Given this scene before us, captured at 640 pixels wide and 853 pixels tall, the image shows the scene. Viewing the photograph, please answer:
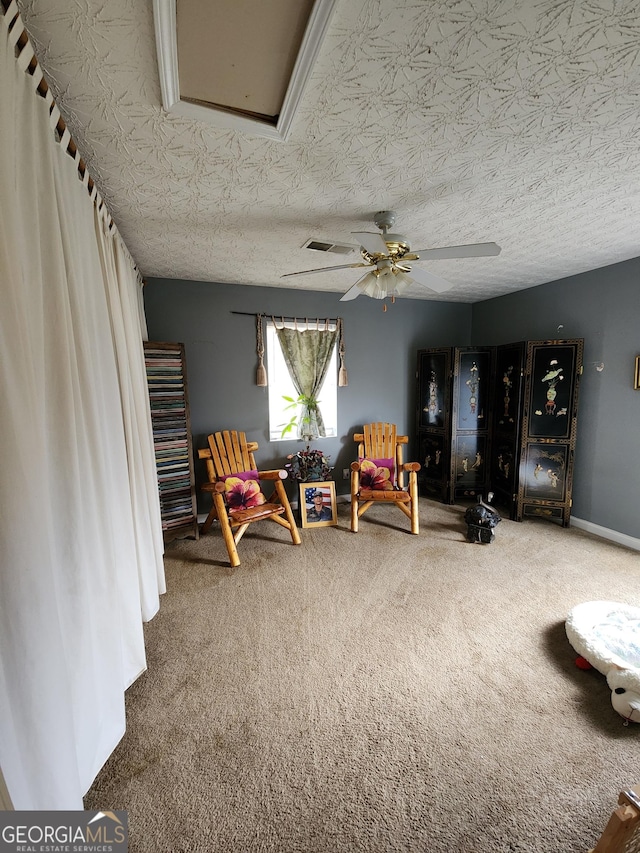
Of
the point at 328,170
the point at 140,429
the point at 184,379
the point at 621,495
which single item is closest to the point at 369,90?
the point at 328,170

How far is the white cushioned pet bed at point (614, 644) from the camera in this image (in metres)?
1.41

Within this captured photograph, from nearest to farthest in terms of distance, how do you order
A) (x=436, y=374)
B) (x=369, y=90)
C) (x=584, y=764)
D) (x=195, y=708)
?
(x=369, y=90)
(x=584, y=764)
(x=195, y=708)
(x=436, y=374)

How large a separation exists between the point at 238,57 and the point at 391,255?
1108 millimetres

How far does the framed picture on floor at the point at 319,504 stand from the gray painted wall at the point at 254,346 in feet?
1.85

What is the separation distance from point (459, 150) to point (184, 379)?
2.47 m

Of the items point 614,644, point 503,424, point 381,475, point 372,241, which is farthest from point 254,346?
point 614,644

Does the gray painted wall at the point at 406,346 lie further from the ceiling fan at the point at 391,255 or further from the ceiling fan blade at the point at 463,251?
the ceiling fan blade at the point at 463,251

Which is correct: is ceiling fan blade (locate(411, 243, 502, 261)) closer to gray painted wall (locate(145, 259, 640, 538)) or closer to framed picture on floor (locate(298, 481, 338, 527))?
gray painted wall (locate(145, 259, 640, 538))

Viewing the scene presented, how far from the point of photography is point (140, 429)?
205 cm

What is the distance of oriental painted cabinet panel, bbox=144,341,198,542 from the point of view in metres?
2.76

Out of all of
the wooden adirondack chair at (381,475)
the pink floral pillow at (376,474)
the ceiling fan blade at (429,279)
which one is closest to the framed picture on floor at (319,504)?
the wooden adirondack chair at (381,475)

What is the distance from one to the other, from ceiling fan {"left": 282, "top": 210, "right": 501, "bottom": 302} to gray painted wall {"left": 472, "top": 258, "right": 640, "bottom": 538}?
1858 millimetres

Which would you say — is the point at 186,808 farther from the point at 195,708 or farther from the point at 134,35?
the point at 134,35

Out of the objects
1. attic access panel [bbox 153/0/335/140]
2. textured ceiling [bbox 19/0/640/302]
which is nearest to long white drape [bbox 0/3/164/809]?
textured ceiling [bbox 19/0/640/302]
